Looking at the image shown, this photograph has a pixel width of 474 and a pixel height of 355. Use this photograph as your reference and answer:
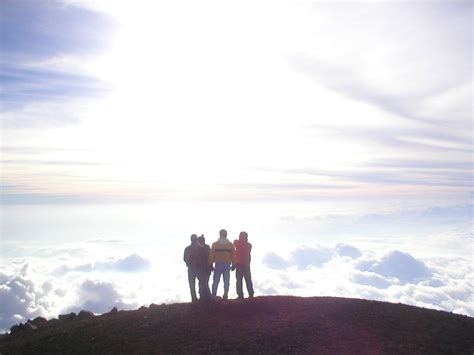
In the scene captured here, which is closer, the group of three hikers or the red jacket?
the group of three hikers

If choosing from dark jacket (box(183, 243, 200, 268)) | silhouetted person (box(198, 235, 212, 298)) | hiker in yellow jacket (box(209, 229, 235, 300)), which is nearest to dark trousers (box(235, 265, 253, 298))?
hiker in yellow jacket (box(209, 229, 235, 300))

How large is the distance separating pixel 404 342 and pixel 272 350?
4.84 m

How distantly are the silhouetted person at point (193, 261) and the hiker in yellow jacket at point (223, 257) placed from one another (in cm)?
70

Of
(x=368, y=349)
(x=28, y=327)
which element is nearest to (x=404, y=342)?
(x=368, y=349)

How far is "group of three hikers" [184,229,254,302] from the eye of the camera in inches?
714

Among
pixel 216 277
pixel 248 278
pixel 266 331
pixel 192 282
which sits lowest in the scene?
pixel 266 331

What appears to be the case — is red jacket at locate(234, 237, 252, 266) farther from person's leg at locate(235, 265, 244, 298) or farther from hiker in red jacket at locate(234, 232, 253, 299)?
person's leg at locate(235, 265, 244, 298)

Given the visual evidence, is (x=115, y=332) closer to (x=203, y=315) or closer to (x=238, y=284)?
(x=203, y=315)

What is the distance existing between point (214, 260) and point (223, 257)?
1.49 feet

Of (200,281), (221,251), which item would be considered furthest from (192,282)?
(221,251)

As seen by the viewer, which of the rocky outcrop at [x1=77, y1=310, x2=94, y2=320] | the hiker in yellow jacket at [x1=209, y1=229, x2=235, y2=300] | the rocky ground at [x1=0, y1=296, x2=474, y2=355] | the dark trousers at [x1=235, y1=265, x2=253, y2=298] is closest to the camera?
the rocky ground at [x1=0, y1=296, x2=474, y2=355]

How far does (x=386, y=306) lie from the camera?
17531mm

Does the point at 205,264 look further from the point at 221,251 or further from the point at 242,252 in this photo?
the point at 242,252

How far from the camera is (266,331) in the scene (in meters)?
14.1
